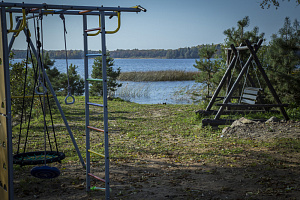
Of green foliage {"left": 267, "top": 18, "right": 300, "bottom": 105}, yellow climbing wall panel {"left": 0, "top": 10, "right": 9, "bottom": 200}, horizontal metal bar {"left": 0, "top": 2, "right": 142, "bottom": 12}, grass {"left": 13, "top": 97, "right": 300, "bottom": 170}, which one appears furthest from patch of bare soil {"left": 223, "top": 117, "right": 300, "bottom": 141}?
yellow climbing wall panel {"left": 0, "top": 10, "right": 9, "bottom": 200}

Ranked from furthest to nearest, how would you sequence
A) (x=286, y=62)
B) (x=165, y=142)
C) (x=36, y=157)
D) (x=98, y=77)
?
(x=98, y=77)
(x=286, y=62)
(x=165, y=142)
(x=36, y=157)

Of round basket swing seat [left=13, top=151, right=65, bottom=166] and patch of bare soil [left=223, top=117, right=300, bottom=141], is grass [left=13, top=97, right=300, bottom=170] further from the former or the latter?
round basket swing seat [left=13, top=151, right=65, bottom=166]

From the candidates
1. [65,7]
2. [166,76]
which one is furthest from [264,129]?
[166,76]

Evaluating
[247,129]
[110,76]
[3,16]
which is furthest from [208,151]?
[110,76]

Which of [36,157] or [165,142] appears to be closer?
[36,157]

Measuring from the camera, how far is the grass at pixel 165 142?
6.30m

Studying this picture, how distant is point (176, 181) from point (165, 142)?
2774 mm

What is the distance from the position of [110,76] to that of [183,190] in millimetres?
15085

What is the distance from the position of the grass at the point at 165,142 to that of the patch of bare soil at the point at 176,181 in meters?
0.22

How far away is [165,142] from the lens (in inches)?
303

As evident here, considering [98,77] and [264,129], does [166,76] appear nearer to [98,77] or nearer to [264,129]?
[98,77]

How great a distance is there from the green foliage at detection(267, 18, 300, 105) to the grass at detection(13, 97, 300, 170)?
300cm

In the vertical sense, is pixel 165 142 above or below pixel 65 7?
below

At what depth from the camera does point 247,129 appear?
8.06m
